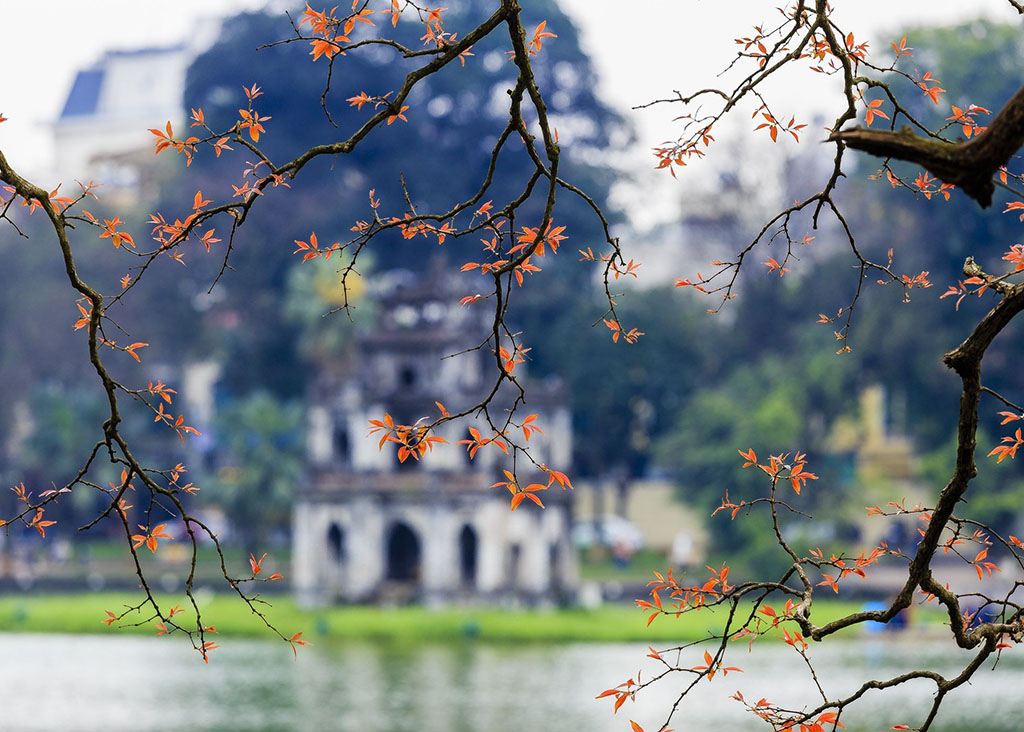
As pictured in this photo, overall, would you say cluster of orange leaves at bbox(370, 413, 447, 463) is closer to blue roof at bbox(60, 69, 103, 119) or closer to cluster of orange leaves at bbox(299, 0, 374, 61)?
cluster of orange leaves at bbox(299, 0, 374, 61)

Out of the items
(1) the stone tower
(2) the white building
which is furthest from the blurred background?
(2) the white building

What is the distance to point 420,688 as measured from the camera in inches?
777

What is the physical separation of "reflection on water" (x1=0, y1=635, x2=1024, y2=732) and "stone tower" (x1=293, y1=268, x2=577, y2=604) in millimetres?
4897

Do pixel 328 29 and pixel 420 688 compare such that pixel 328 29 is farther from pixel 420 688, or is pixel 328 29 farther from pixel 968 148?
pixel 420 688

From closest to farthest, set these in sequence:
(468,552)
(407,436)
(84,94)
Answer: (407,436)
(468,552)
(84,94)

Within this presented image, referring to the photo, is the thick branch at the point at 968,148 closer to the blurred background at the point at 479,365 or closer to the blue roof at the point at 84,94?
the blurred background at the point at 479,365

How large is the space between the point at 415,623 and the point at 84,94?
39919 mm

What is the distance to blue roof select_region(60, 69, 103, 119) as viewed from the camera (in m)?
61.7

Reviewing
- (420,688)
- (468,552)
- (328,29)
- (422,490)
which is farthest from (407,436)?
(468,552)

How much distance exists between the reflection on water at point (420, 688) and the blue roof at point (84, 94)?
3852 centimetres

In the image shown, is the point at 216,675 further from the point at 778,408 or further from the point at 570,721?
the point at 778,408

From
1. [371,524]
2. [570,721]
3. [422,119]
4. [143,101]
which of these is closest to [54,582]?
[371,524]

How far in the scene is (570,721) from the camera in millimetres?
16953

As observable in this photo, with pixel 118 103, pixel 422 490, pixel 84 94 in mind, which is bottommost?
pixel 422 490
